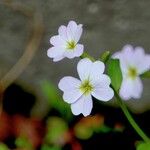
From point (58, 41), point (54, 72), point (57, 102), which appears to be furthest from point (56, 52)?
point (54, 72)

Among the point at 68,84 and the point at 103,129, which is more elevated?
the point at 68,84

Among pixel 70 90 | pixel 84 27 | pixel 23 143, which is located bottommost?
pixel 23 143

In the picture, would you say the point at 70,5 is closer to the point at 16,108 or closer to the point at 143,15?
the point at 143,15

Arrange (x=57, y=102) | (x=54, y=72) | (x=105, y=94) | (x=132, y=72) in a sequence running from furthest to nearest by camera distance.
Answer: (x=54, y=72)
(x=57, y=102)
(x=132, y=72)
(x=105, y=94)

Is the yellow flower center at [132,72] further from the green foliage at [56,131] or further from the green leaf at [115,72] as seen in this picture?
the green foliage at [56,131]

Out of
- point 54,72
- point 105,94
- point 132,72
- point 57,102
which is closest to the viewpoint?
point 105,94

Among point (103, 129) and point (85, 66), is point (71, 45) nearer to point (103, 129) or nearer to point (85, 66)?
point (85, 66)

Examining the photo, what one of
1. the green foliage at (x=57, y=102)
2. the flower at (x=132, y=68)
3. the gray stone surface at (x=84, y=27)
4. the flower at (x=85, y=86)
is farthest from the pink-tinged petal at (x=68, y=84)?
the gray stone surface at (x=84, y=27)

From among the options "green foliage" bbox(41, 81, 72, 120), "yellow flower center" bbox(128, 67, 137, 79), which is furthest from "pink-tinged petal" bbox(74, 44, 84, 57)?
"green foliage" bbox(41, 81, 72, 120)
